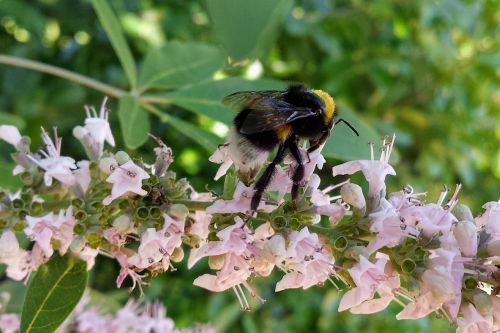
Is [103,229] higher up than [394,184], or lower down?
higher up

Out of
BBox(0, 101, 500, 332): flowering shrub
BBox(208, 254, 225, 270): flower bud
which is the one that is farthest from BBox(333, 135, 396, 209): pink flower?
BBox(208, 254, 225, 270): flower bud

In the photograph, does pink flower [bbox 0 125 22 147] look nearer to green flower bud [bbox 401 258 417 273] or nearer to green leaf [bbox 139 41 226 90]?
green leaf [bbox 139 41 226 90]

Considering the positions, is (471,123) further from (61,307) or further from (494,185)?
(61,307)

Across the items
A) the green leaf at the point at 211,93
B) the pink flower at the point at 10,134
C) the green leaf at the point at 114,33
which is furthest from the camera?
the green leaf at the point at 114,33

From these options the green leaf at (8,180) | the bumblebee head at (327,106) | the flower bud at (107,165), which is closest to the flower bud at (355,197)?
the bumblebee head at (327,106)

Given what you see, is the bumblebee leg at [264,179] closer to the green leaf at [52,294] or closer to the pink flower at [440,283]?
the pink flower at [440,283]

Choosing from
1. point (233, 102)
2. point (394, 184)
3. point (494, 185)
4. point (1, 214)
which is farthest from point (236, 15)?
point (494, 185)

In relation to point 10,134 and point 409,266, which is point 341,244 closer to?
point 409,266
